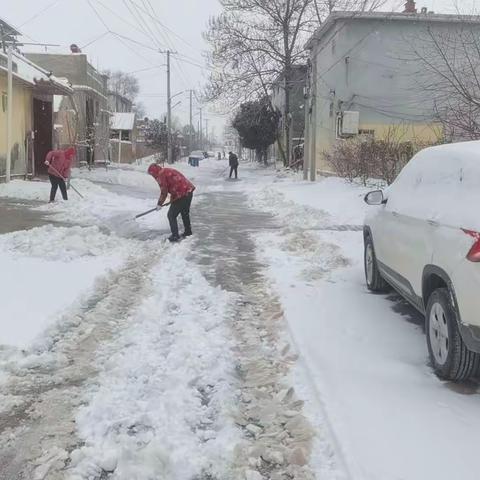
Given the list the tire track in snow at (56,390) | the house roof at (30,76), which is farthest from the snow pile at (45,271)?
the house roof at (30,76)

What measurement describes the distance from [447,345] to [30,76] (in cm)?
2107

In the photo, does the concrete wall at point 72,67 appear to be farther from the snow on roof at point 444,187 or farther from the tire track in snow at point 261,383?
the snow on roof at point 444,187

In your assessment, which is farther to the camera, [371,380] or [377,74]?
[377,74]

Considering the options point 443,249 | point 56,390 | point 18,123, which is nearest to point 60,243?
point 56,390

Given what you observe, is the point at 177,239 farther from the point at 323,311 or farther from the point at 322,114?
the point at 322,114

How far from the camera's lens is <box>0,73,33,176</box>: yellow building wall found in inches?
817

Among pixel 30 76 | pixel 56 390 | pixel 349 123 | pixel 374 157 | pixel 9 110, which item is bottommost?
pixel 56 390

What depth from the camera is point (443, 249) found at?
14.9 ft

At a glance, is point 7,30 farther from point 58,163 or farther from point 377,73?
point 377,73

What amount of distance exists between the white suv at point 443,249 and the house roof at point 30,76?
54.1 feet

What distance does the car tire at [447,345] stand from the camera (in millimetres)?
4355

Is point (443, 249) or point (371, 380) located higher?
point (443, 249)

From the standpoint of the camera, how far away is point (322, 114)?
121 ft

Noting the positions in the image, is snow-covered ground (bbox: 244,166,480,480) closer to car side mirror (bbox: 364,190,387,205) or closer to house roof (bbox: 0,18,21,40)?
car side mirror (bbox: 364,190,387,205)
